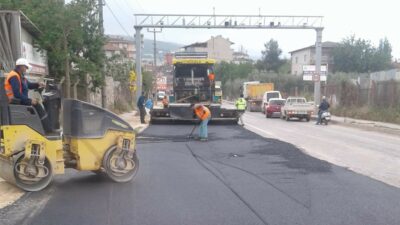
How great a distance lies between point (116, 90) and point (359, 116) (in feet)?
64.0

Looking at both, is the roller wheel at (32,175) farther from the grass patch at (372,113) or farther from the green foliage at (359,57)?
the green foliage at (359,57)

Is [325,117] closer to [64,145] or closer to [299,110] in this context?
[299,110]

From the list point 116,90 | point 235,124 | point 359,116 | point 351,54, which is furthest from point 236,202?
point 351,54

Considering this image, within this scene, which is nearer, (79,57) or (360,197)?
(360,197)

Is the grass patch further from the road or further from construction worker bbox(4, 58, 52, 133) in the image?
construction worker bbox(4, 58, 52, 133)

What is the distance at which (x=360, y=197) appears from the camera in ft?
26.8

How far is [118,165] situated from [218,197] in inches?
83.0

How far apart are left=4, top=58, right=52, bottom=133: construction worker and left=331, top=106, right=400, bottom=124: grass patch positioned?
2384 cm

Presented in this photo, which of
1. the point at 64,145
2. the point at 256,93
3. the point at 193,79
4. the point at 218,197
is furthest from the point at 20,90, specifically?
the point at 256,93

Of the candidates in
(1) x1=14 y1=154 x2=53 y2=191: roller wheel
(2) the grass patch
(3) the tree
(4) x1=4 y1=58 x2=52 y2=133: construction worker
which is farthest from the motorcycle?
(3) the tree

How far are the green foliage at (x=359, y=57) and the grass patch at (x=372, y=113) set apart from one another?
1481 inches

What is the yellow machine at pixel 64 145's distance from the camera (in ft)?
26.8

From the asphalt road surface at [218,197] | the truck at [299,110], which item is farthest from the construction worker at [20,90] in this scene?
the truck at [299,110]

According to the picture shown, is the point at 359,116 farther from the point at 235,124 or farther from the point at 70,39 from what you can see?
the point at 70,39
